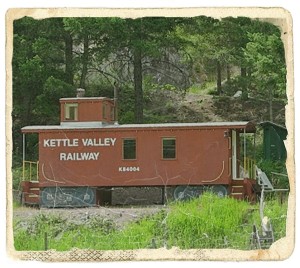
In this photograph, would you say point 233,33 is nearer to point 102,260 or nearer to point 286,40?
point 286,40

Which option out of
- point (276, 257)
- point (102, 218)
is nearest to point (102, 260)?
point (102, 218)

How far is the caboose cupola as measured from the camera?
9.91 metres

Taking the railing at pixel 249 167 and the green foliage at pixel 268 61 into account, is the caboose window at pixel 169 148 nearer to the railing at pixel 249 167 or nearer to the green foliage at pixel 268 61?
the railing at pixel 249 167

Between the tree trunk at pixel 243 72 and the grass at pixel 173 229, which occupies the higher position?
the tree trunk at pixel 243 72

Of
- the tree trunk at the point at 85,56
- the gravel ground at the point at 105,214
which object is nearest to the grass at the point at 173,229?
the gravel ground at the point at 105,214

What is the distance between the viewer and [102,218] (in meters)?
9.86

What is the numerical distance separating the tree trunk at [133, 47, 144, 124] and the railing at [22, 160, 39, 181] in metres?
0.55

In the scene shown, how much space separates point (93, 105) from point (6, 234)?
769mm

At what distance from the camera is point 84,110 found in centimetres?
991

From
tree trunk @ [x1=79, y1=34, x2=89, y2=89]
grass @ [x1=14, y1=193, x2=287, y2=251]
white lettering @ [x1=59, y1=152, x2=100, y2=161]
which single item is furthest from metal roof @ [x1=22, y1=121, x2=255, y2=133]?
grass @ [x1=14, y1=193, x2=287, y2=251]

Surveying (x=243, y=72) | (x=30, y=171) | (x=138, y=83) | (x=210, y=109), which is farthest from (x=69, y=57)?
(x=243, y=72)

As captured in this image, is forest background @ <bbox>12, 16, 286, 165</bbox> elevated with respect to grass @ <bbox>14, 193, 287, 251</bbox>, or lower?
elevated

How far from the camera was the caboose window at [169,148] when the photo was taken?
9.90 meters

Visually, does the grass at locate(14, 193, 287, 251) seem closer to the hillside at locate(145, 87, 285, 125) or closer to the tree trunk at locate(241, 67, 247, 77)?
the hillside at locate(145, 87, 285, 125)
